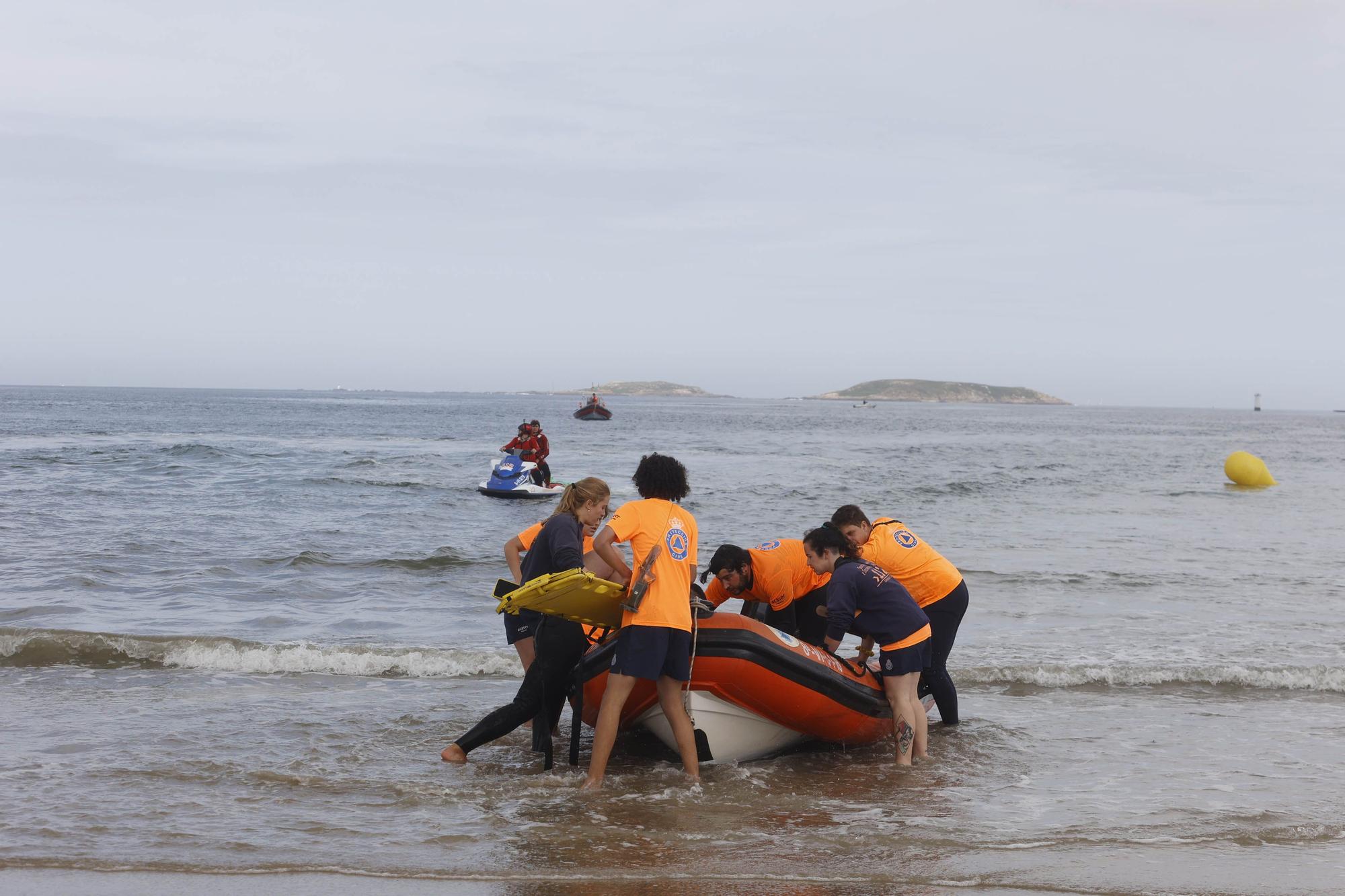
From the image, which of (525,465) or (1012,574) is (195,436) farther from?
(1012,574)

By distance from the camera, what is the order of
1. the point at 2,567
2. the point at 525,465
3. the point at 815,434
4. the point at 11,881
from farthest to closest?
the point at 815,434 < the point at 525,465 < the point at 2,567 < the point at 11,881

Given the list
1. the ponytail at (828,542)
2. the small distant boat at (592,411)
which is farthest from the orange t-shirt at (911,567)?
the small distant boat at (592,411)

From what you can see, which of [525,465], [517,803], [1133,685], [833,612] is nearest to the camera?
[517,803]

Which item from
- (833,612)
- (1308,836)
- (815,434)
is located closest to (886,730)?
(833,612)

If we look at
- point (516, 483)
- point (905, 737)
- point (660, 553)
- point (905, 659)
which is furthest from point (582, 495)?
point (516, 483)

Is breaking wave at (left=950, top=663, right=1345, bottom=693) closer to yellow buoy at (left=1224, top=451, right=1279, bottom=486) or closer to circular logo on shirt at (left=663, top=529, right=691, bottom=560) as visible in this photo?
circular logo on shirt at (left=663, top=529, right=691, bottom=560)

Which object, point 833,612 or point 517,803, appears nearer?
point 517,803

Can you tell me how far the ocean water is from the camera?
443 cm

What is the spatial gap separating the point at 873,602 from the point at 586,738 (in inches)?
78.7

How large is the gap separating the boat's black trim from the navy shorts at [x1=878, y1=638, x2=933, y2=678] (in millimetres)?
234

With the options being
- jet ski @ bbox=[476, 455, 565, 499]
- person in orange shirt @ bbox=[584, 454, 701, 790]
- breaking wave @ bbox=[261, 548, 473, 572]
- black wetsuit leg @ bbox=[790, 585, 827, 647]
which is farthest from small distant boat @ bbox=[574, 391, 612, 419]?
person in orange shirt @ bbox=[584, 454, 701, 790]

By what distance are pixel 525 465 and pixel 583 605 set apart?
54.1 ft

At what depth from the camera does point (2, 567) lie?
11.7m

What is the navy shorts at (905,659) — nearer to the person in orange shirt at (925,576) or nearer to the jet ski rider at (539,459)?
the person in orange shirt at (925,576)
